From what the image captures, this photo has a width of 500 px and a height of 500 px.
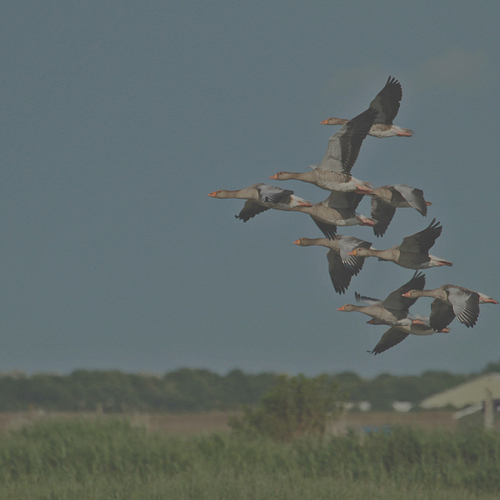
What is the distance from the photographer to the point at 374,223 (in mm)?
5031

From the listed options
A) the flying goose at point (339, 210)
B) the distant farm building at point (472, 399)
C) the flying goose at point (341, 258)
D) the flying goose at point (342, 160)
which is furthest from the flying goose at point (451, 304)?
the distant farm building at point (472, 399)

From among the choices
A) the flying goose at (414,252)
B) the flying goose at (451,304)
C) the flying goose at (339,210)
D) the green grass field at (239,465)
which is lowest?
the green grass field at (239,465)

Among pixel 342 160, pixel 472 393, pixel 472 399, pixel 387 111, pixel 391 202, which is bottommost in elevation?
pixel 472 399

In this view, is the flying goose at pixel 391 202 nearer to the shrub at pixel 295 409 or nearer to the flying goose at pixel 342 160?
the flying goose at pixel 342 160

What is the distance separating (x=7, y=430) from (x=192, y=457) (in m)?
8.15

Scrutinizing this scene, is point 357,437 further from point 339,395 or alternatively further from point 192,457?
point 192,457

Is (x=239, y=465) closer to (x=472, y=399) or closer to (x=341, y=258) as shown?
(x=472, y=399)

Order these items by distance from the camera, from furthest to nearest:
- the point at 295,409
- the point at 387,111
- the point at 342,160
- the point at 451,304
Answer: the point at 295,409, the point at 387,111, the point at 342,160, the point at 451,304

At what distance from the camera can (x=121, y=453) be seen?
2172cm

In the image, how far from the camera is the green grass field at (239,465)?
17578 mm

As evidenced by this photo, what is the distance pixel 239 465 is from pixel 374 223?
17.1 meters

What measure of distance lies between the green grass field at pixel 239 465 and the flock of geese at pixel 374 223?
12.6m

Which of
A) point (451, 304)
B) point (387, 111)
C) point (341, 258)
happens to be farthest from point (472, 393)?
point (451, 304)

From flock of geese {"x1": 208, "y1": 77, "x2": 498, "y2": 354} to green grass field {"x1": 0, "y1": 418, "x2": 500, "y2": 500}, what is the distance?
12564mm
